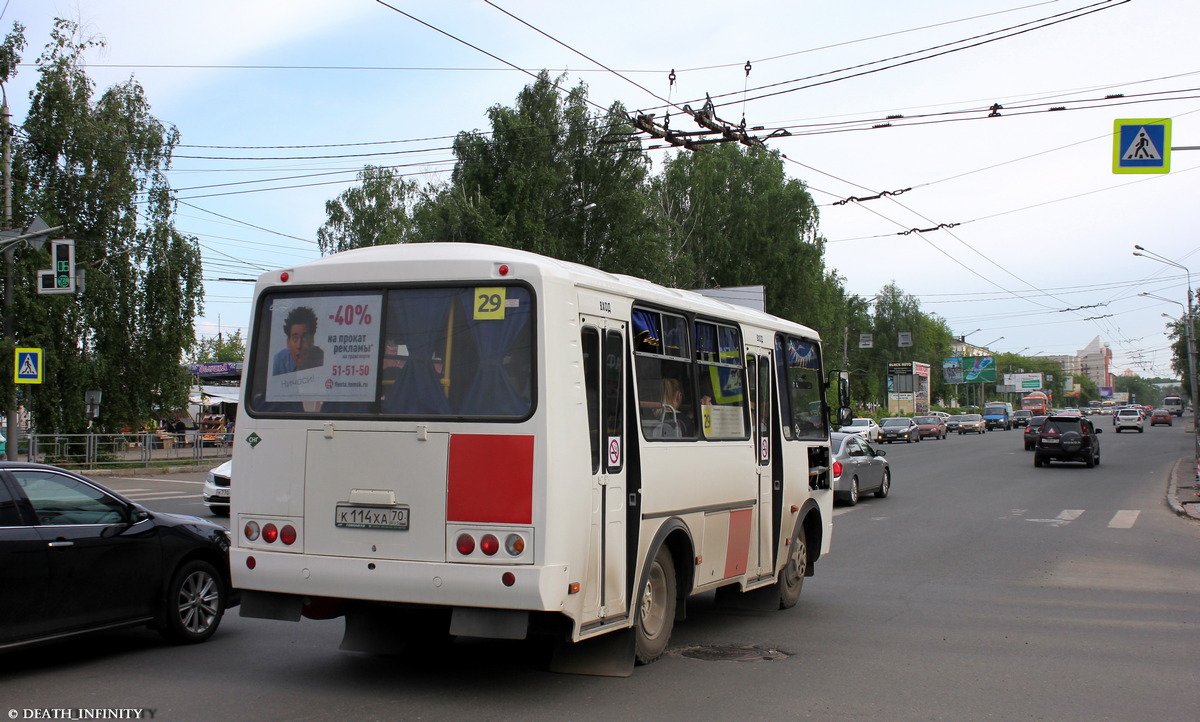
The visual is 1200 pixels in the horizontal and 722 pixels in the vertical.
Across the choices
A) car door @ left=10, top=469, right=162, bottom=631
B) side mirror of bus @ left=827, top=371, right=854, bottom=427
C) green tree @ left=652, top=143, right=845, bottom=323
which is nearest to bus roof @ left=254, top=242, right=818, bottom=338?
car door @ left=10, top=469, right=162, bottom=631

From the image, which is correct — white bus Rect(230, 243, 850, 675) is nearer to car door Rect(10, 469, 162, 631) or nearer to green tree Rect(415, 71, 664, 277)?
car door Rect(10, 469, 162, 631)

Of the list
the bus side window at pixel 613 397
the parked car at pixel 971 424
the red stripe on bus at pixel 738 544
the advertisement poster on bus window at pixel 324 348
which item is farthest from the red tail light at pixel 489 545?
the parked car at pixel 971 424

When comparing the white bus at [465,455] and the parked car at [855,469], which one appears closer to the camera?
the white bus at [465,455]

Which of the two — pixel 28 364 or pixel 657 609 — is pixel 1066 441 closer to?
pixel 657 609

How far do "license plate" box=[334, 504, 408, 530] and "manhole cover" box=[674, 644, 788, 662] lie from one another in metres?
2.68

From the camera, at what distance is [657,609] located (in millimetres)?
7488

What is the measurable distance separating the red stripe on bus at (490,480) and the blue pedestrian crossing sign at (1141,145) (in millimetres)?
14018

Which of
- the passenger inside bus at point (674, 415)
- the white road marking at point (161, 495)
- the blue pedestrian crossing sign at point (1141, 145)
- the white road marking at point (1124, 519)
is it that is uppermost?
the blue pedestrian crossing sign at point (1141, 145)

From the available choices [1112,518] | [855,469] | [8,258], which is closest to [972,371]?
[855,469]

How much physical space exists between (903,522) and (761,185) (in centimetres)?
3662

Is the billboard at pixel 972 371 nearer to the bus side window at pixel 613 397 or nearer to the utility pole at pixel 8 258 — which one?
the utility pole at pixel 8 258

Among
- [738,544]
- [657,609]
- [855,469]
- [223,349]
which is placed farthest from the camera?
[223,349]

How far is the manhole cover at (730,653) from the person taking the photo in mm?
7707

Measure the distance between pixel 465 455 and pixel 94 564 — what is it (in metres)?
2.89
